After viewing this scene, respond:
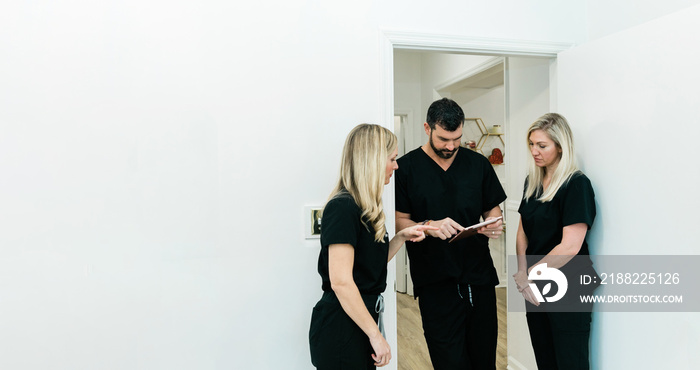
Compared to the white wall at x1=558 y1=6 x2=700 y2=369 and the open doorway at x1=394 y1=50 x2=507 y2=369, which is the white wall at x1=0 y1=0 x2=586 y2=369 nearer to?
the white wall at x1=558 y1=6 x2=700 y2=369

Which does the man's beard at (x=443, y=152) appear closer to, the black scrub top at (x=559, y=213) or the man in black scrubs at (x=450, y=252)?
the man in black scrubs at (x=450, y=252)

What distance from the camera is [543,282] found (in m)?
1.98

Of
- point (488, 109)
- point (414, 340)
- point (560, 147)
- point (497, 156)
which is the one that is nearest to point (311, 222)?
point (560, 147)

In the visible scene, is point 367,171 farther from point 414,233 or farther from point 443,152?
point 443,152

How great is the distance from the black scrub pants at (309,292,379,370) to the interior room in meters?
0.43

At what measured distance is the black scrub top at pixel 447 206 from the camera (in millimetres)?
2023

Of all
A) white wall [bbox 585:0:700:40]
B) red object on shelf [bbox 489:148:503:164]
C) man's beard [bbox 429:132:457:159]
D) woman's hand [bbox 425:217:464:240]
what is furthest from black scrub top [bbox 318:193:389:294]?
red object on shelf [bbox 489:148:503:164]

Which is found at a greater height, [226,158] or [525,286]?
[226,158]

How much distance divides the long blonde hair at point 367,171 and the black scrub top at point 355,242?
0.09 feet

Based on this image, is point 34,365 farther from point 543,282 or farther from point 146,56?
point 543,282

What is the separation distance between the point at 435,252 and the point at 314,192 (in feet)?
1.98

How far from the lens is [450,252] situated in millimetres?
2016

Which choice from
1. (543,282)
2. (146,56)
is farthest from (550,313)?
(146,56)

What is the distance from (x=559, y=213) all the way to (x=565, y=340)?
0.52 metres
